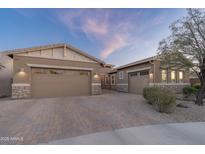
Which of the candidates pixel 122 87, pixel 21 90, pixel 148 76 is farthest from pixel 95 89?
pixel 21 90

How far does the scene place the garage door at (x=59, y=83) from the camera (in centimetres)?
1055

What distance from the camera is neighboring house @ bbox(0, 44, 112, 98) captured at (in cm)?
985

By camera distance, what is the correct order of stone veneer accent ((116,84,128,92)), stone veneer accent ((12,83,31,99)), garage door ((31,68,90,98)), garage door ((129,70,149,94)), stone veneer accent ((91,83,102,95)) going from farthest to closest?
stone veneer accent ((116,84,128,92)) → garage door ((129,70,149,94)) → stone veneer accent ((91,83,102,95)) → garage door ((31,68,90,98)) → stone veneer accent ((12,83,31,99))

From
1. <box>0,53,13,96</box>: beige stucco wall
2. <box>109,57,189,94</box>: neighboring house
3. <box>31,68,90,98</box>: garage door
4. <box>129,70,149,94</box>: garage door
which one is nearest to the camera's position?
<box>31,68,90,98</box>: garage door

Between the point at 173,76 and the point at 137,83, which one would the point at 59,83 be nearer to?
the point at 137,83

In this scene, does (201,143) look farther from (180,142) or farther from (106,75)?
(106,75)

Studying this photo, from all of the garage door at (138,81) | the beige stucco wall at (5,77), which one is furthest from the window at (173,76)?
the beige stucco wall at (5,77)

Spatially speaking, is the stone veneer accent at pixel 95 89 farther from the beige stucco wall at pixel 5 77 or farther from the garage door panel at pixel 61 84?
the beige stucco wall at pixel 5 77

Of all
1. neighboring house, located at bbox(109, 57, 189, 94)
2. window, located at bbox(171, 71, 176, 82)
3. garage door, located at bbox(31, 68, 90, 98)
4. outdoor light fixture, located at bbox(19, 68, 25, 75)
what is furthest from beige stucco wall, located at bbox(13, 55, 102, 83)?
window, located at bbox(171, 71, 176, 82)

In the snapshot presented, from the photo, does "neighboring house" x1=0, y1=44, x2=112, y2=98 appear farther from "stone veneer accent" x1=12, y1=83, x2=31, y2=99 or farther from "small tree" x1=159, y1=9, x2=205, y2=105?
"small tree" x1=159, y1=9, x2=205, y2=105

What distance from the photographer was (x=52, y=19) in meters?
9.98

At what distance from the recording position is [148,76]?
13.1 m

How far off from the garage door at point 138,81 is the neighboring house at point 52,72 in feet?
15.0

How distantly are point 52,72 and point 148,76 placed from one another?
963 cm
